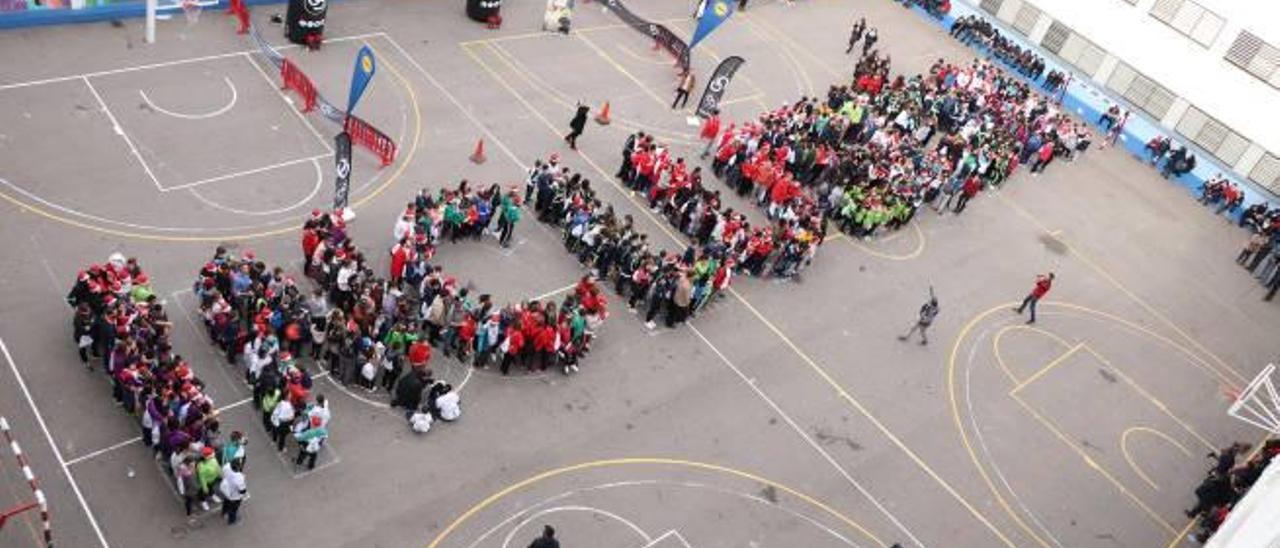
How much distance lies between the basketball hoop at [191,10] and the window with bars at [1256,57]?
127 ft

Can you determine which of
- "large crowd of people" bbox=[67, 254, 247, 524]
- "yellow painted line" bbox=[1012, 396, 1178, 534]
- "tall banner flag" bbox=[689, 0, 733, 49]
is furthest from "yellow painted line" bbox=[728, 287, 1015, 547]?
"large crowd of people" bbox=[67, 254, 247, 524]

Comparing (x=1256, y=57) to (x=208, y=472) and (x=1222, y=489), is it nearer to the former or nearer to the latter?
(x=1222, y=489)

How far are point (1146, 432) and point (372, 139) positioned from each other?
21303 millimetres

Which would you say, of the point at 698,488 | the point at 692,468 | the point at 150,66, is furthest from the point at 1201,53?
the point at 150,66

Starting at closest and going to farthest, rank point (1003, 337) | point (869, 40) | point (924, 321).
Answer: point (924, 321)
point (1003, 337)
point (869, 40)

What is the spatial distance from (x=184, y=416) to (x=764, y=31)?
3117 centimetres

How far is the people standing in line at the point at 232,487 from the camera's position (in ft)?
53.6

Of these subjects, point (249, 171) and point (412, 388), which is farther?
point (249, 171)

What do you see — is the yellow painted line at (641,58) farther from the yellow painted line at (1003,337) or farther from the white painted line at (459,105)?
the yellow painted line at (1003,337)

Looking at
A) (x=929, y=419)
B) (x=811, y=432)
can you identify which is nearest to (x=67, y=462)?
(x=811, y=432)

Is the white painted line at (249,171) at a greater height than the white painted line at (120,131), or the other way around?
the white painted line at (249,171)

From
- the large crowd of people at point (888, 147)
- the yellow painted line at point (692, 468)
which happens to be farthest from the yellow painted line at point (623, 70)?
the yellow painted line at point (692, 468)

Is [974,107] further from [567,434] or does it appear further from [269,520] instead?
[269,520]

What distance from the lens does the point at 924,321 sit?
26.2m
